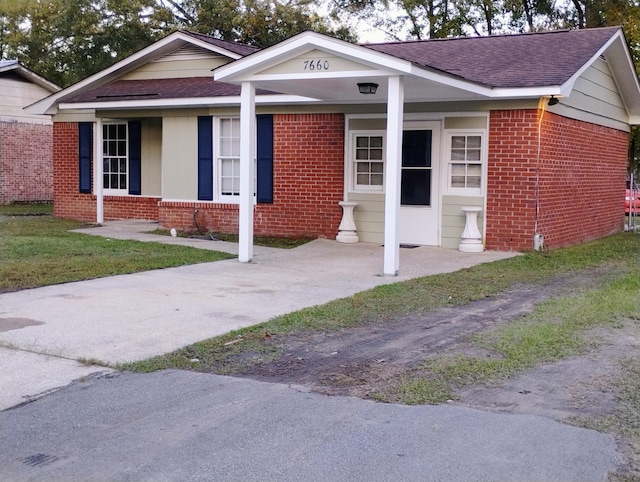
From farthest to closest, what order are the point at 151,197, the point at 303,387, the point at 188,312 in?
the point at 151,197 < the point at 188,312 < the point at 303,387

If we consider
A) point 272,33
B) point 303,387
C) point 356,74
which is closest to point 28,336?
point 303,387

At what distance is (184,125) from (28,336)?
10631mm

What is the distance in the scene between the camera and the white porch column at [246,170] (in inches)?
495

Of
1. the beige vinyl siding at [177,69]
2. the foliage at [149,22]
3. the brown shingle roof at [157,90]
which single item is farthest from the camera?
the foliage at [149,22]

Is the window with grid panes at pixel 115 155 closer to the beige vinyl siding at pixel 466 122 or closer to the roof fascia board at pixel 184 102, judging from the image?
the roof fascia board at pixel 184 102

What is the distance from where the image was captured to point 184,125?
17.3 meters

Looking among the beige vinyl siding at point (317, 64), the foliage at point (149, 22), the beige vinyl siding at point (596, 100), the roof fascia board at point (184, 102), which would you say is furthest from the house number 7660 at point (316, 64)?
the foliage at point (149, 22)

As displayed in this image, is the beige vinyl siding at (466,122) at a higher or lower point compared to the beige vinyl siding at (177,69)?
lower

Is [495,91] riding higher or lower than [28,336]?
higher

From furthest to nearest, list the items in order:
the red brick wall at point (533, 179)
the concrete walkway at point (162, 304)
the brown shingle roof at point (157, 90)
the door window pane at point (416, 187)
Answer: the brown shingle roof at point (157, 90), the door window pane at point (416, 187), the red brick wall at point (533, 179), the concrete walkway at point (162, 304)

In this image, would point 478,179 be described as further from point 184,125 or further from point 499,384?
point 499,384

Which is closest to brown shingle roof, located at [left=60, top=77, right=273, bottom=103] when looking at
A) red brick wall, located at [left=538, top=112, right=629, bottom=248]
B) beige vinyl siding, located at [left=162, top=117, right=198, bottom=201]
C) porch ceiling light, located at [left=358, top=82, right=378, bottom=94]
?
beige vinyl siding, located at [left=162, top=117, right=198, bottom=201]

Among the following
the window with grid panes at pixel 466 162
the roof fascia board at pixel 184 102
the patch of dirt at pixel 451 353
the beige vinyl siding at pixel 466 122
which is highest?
the roof fascia board at pixel 184 102

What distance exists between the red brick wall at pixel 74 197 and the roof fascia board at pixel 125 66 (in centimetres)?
76
